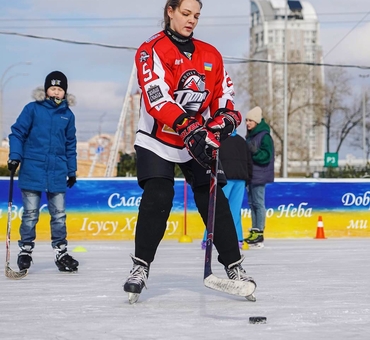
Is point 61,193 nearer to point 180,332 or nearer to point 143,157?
point 143,157

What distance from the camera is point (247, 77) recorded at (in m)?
57.9

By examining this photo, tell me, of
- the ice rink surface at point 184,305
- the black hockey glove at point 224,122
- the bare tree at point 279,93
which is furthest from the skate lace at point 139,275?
the bare tree at point 279,93

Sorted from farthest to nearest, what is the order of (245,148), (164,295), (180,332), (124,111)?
1. (124,111)
2. (245,148)
3. (164,295)
4. (180,332)

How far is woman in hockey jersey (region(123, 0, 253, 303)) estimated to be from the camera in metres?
4.71

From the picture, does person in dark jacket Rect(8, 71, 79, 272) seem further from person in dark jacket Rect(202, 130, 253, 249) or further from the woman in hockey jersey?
person in dark jacket Rect(202, 130, 253, 249)

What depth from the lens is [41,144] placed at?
261 inches

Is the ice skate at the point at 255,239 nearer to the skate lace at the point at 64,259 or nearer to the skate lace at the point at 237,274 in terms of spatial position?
the skate lace at the point at 64,259

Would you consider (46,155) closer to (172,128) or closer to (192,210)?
(172,128)

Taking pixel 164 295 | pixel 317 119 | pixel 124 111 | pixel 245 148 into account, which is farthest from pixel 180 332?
pixel 317 119

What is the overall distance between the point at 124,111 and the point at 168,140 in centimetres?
2896

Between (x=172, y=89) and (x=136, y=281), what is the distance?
1073 mm

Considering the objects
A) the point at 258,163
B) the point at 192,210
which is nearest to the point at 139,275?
the point at 258,163

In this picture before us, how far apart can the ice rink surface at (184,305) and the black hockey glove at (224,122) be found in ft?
3.04

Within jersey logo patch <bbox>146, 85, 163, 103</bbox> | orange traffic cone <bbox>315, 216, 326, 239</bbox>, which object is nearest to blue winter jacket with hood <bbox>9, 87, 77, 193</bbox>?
jersey logo patch <bbox>146, 85, 163, 103</bbox>
